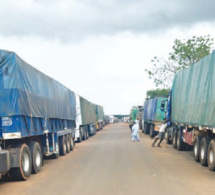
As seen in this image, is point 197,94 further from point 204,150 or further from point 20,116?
point 20,116

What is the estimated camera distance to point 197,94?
554 inches

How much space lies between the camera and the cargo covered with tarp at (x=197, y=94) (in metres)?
12.1

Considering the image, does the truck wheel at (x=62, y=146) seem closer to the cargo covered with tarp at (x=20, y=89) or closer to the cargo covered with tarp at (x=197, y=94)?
the cargo covered with tarp at (x=20, y=89)

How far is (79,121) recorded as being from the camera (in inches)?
1142

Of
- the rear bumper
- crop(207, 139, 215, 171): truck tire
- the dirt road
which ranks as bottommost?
the dirt road

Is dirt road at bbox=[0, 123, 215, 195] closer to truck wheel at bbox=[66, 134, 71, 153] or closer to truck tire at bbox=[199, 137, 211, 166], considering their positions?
truck tire at bbox=[199, 137, 211, 166]

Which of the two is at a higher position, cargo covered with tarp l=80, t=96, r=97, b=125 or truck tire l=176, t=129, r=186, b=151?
cargo covered with tarp l=80, t=96, r=97, b=125

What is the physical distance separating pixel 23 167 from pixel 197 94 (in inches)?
271

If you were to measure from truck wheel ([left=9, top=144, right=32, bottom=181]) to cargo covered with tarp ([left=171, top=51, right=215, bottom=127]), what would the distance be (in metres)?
5.61

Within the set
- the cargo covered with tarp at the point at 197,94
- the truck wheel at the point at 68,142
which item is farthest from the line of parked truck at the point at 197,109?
the truck wheel at the point at 68,142

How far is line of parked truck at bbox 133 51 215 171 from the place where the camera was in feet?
39.9

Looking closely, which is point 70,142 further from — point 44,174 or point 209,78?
point 209,78

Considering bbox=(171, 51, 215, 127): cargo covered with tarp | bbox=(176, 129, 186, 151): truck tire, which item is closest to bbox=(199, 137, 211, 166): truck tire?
bbox=(171, 51, 215, 127): cargo covered with tarp

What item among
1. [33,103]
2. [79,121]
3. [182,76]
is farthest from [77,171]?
[79,121]
